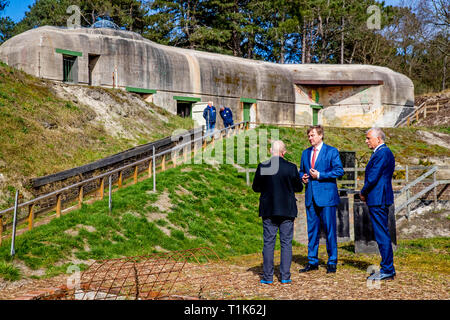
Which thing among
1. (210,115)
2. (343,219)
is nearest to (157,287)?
(343,219)

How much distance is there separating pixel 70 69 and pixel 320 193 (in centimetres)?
1969

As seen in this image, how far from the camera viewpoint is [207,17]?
44.2 meters

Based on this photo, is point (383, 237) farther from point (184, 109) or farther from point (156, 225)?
point (184, 109)

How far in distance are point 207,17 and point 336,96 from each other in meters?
16.5

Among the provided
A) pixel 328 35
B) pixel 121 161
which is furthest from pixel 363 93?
pixel 121 161

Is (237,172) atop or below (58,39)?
below

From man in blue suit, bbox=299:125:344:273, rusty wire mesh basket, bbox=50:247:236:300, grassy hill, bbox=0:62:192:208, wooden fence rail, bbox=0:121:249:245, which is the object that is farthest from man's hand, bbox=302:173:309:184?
grassy hill, bbox=0:62:192:208

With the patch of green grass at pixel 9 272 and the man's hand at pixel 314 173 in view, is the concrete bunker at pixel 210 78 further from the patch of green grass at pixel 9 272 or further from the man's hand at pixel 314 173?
the man's hand at pixel 314 173

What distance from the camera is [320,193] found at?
6.29m

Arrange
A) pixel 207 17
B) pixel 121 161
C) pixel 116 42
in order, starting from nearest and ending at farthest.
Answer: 1. pixel 121 161
2. pixel 116 42
3. pixel 207 17

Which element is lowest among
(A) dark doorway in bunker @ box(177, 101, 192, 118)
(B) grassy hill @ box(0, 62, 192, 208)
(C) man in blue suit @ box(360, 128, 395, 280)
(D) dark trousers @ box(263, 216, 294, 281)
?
(D) dark trousers @ box(263, 216, 294, 281)

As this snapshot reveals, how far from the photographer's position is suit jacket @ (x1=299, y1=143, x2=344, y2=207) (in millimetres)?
6262

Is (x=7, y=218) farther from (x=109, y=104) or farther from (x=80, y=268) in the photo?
(x=109, y=104)

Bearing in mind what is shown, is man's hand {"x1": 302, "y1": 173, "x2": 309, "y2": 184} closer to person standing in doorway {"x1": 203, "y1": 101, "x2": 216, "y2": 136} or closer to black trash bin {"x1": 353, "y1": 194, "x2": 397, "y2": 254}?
black trash bin {"x1": 353, "y1": 194, "x2": 397, "y2": 254}
